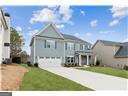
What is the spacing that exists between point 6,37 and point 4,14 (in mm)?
803

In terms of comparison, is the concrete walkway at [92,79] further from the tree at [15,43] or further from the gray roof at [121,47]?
the tree at [15,43]

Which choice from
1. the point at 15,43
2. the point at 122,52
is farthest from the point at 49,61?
the point at 122,52

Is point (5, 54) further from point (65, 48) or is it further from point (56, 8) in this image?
point (65, 48)

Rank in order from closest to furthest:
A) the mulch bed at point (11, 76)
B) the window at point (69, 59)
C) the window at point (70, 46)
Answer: the mulch bed at point (11, 76) < the window at point (69, 59) < the window at point (70, 46)

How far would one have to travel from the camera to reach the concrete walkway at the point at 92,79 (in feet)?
38.2

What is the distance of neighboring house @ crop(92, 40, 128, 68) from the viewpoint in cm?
1307

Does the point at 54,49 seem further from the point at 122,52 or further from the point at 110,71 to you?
the point at 122,52

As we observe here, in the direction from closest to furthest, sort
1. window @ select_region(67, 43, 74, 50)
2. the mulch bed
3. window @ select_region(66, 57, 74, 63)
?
the mulch bed → window @ select_region(66, 57, 74, 63) → window @ select_region(67, 43, 74, 50)

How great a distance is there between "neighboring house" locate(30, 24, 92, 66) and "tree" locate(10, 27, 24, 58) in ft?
1.38

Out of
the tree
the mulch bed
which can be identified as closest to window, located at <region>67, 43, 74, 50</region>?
the tree

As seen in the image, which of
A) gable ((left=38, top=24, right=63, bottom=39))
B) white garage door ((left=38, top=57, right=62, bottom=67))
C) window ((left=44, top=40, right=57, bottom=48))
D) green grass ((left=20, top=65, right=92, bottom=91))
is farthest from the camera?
window ((left=44, top=40, right=57, bottom=48))

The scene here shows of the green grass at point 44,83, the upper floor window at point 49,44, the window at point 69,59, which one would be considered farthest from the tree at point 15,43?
the window at point 69,59

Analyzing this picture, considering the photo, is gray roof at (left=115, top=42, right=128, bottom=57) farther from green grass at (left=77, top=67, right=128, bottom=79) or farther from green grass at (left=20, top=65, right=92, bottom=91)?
green grass at (left=20, top=65, right=92, bottom=91)
